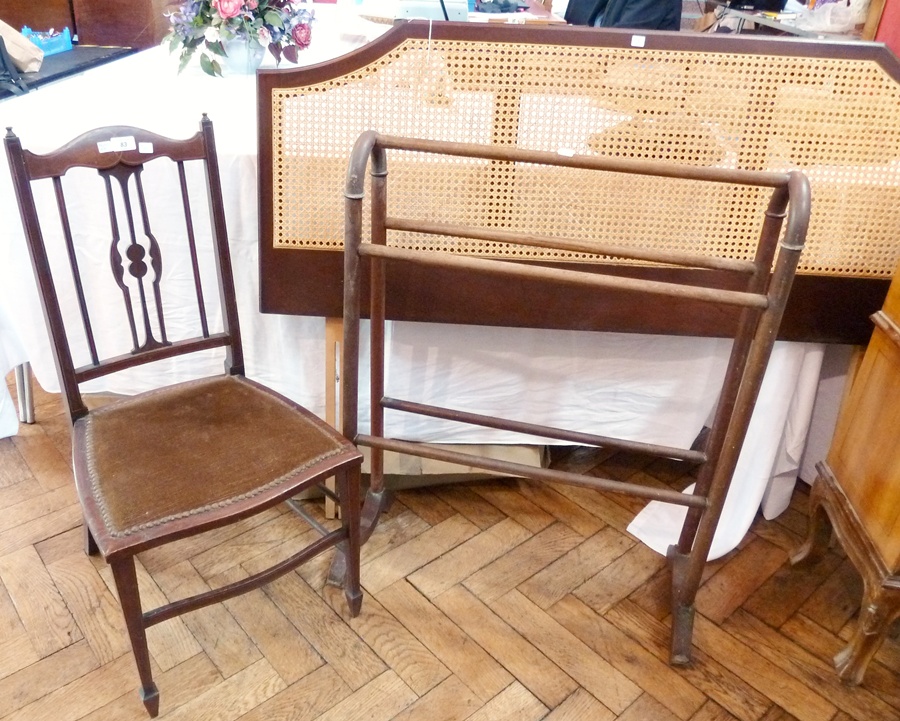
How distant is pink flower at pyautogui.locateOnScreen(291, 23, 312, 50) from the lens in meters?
1.56

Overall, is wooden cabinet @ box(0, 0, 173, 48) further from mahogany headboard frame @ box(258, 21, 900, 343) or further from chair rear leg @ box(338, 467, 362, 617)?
chair rear leg @ box(338, 467, 362, 617)

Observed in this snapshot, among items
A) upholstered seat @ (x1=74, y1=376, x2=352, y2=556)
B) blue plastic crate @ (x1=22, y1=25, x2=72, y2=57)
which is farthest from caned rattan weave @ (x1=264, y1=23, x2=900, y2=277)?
blue plastic crate @ (x1=22, y1=25, x2=72, y2=57)

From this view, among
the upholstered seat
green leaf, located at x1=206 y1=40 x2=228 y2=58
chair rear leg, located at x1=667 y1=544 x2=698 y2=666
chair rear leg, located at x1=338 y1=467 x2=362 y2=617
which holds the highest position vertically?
green leaf, located at x1=206 y1=40 x2=228 y2=58

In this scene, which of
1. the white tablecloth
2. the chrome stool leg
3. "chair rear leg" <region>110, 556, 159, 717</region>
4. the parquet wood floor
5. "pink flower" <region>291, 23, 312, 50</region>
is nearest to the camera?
"chair rear leg" <region>110, 556, 159, 717</region>

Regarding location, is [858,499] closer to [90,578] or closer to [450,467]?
[450,467]

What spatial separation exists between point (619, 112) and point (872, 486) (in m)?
0.75

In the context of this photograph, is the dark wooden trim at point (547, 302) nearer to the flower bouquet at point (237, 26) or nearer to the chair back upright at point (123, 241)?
the chair back upright at point (123, 241)

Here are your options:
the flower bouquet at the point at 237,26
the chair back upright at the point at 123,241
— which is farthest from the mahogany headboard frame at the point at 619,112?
the flower bouquet at the point at 237,26

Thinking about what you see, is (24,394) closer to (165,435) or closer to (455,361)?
(165,435)

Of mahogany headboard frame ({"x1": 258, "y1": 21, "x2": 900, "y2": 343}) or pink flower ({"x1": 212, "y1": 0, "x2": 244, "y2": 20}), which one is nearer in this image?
Result: mahogany headboard frame ({"x1": 258, "y1": 21, "x2": 900, "y2": 343})

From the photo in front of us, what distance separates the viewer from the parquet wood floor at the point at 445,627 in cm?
124

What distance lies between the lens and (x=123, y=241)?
146cm

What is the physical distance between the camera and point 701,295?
1.01 m

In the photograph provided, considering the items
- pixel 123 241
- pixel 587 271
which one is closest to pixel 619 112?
pixel 587 271
